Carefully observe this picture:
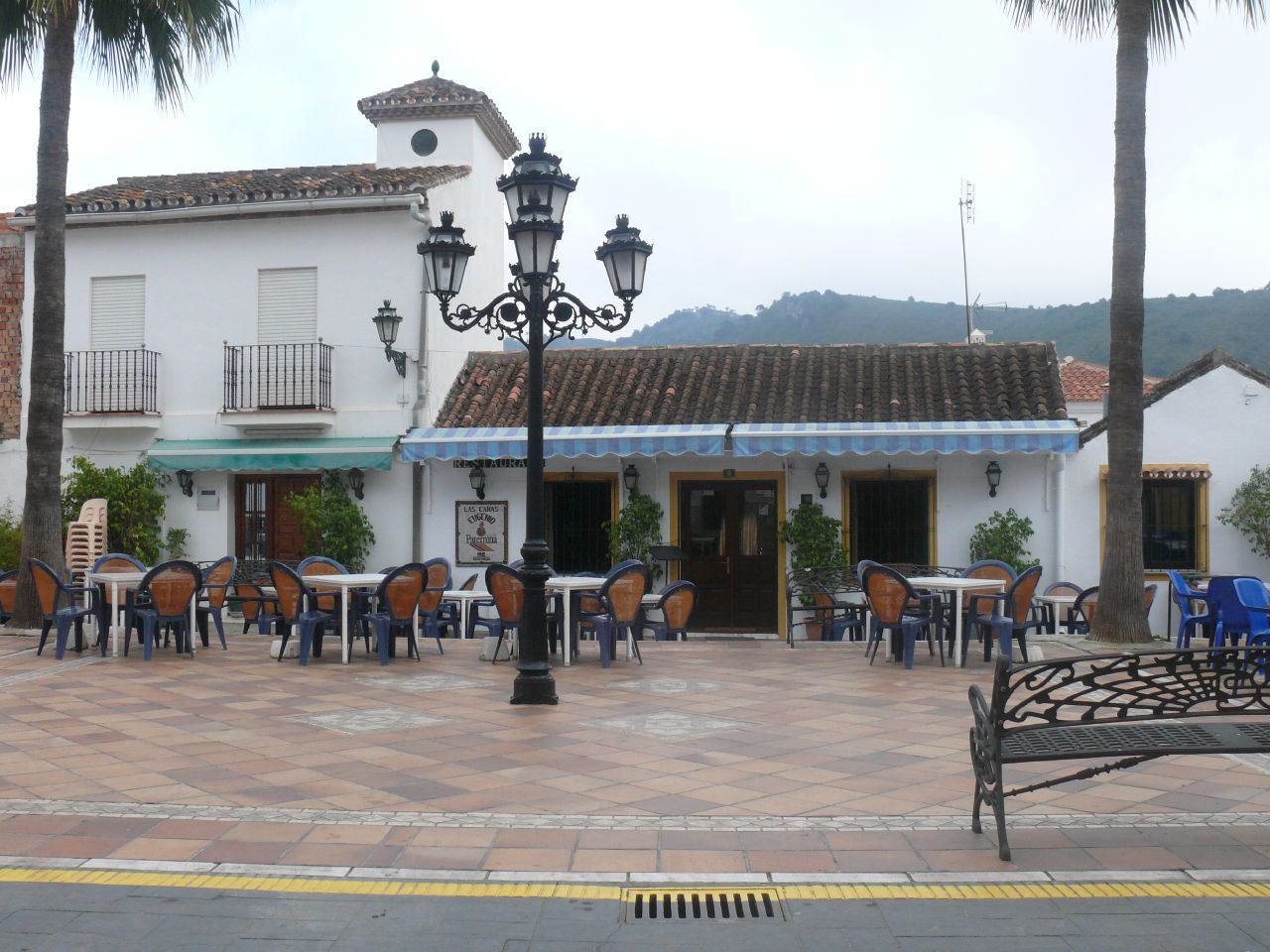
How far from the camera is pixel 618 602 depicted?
420 inches

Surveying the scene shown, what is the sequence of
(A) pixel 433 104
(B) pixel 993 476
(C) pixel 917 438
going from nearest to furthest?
(C) pixel 917 438 < (B) pixel 993 476 < (A) pixel 433 104

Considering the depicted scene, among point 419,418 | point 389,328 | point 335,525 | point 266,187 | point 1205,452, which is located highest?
point 266,187

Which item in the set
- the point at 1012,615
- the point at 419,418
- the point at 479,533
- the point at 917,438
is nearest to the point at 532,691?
the point at 1012,615

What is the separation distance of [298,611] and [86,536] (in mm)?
6893

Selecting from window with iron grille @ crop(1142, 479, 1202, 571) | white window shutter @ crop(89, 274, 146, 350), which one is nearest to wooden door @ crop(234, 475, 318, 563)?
white window shutter @ crop(89, 274, 146, 350)

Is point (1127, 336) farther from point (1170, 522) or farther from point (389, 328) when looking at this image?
point (389, 328)

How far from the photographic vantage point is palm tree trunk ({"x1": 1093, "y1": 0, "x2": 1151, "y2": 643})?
38.3ft

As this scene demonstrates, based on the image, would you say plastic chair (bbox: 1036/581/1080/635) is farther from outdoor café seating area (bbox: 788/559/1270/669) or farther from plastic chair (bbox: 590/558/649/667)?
plastic chair (bbox: 590/558/649/667)

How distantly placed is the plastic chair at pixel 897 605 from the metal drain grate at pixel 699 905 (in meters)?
6.62

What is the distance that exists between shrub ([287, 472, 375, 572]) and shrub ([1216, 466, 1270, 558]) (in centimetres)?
1177

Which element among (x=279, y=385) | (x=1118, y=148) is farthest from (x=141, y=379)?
(x=1118, y=148)

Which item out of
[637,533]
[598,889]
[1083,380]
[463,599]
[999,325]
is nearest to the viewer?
[598,889]

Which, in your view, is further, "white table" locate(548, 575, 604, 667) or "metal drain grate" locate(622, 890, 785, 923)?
"white table" locate(548, 575, 604, 667)

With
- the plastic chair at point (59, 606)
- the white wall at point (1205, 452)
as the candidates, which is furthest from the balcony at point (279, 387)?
the white wall at point (1205, 452)
